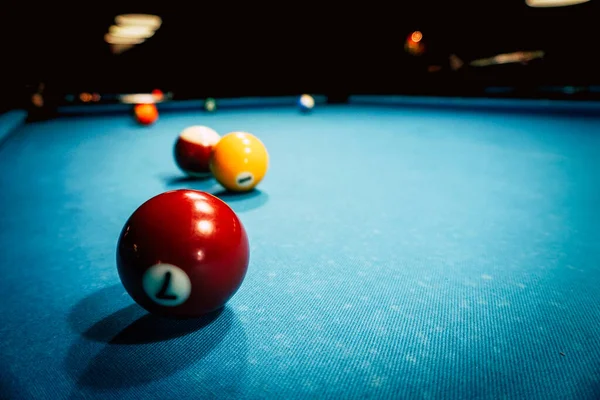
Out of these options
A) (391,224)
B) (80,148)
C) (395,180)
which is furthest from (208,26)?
(391,224)

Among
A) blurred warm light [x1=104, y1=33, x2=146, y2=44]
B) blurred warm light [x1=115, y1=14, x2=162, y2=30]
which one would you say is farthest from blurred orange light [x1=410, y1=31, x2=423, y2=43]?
blurred warm light [x1=104, y1=33, x2=146, y2=44]

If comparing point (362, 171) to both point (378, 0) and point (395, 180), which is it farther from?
point (378, 0)

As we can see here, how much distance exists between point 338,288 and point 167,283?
57 cm

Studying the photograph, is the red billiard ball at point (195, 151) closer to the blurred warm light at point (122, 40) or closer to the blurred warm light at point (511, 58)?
the blurred warm light at point (511, 58)

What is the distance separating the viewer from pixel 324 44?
1059 centimetres

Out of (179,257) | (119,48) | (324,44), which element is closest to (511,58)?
(324,44)

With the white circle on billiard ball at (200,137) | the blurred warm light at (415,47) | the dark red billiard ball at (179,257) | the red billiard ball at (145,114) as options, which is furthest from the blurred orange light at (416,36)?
the dark red billiard ball at (179,257)

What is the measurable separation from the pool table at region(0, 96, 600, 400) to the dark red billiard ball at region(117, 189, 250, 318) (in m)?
0.11

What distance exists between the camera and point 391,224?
1952 millimetres

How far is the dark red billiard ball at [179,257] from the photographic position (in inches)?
41.9

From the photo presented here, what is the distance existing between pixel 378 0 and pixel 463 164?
7.92 m

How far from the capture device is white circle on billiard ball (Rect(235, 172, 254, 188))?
2328mm

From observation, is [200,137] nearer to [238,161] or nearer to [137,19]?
[238,161]

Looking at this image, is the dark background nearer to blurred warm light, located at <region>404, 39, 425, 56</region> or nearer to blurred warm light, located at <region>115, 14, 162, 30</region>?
blurred warm light, located at <region>404, 39, 425, 56</region>
